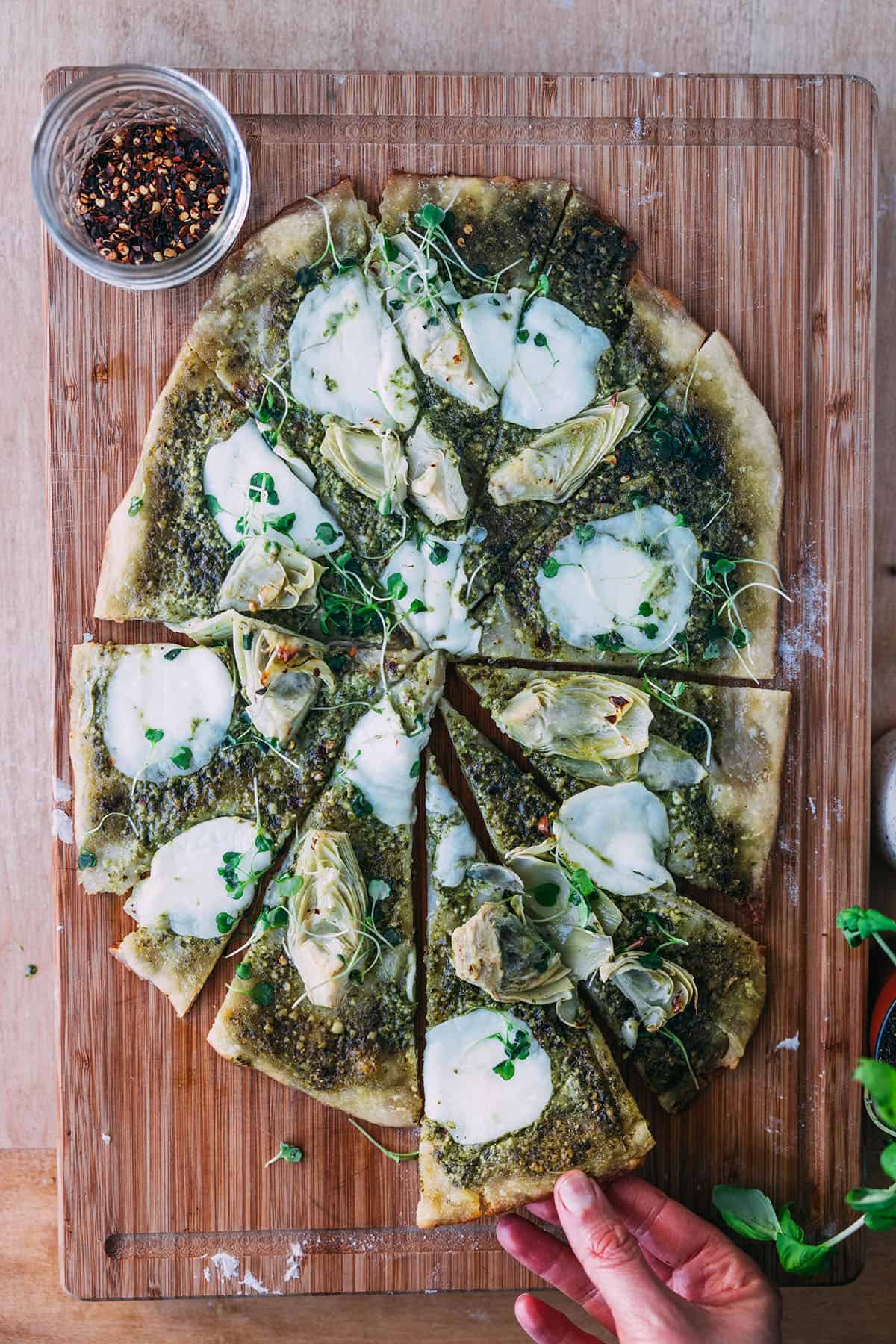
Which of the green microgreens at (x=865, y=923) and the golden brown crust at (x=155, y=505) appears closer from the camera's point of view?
the green microgreens at (x=865, y=923)

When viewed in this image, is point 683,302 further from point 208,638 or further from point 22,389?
point 22,389

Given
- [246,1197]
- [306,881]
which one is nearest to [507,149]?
[306,881]

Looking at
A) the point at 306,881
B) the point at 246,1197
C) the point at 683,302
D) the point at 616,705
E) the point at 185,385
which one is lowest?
the point at 246,1197

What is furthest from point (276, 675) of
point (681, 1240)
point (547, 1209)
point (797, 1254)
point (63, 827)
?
point (797, 1254)

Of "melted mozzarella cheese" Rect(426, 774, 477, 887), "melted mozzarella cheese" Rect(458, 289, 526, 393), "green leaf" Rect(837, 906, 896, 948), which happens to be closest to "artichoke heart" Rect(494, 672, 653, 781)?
"melted mozzarella cheese" Rect(426, 774, 477, 887)

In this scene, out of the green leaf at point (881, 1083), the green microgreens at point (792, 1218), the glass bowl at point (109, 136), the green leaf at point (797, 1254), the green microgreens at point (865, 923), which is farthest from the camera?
the glass bowl at point (109, 136)

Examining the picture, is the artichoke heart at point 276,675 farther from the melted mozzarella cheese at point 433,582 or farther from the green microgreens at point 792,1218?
the green microgreens at point 792,1218

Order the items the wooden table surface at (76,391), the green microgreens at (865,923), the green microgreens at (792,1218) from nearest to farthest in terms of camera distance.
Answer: the green microgreens at (792,1218) → the green microgreens at (865,923) → the wooden table surface at (76,391)

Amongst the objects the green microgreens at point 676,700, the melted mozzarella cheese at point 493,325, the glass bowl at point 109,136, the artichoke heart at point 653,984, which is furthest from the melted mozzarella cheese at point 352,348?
the artichoke heart at point 653,984
